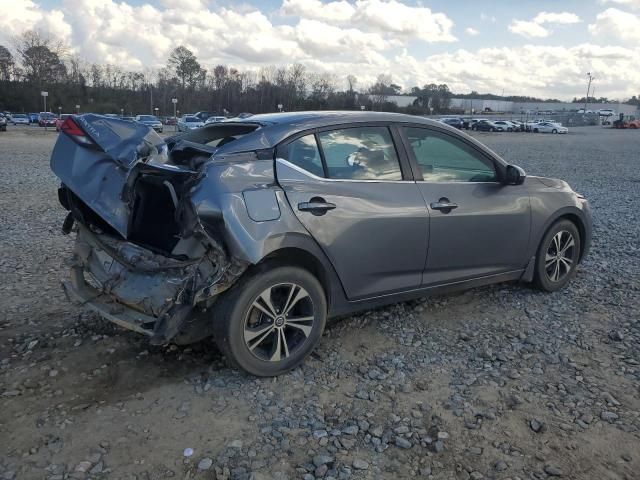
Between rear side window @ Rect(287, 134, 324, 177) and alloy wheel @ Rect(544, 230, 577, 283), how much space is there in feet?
8.63

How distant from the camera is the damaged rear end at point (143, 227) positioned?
10.9ft

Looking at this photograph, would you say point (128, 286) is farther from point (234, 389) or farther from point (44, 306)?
point (44, 306)

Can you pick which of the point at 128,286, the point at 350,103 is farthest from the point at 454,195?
the point at 350,103

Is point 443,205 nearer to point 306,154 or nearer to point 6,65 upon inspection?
point 306,154

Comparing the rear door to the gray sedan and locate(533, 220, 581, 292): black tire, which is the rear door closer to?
the gray sedan

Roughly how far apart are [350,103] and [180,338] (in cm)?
8550

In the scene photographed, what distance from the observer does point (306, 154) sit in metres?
3.78

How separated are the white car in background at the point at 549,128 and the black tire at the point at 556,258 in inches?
2396

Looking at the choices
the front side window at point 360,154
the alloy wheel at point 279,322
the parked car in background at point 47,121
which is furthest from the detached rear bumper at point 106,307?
the parked car in background at point 47,121

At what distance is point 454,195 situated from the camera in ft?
14.3

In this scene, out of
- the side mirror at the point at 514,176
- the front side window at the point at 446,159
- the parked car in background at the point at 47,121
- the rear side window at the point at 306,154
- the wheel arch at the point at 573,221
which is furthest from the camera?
the parked car in background at the point at 47,121

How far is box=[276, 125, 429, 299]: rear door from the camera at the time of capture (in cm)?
365

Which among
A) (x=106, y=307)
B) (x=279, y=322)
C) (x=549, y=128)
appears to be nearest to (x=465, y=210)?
(x=279, y=322)

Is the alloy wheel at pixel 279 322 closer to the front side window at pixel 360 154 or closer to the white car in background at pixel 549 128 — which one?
the front side window at pixel 360 154
